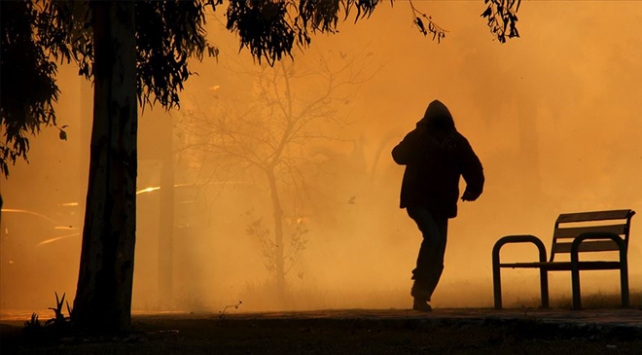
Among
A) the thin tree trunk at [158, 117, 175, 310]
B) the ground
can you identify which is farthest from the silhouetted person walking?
the thin tree trunk at [158, 117, 175, 310]

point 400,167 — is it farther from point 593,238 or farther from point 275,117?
point 593,238

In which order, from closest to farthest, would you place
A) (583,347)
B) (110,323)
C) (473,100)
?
1. (583,347)
2. (110,323)
3. (473,100)

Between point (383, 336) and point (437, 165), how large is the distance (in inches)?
105

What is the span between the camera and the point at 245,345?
30.5ft

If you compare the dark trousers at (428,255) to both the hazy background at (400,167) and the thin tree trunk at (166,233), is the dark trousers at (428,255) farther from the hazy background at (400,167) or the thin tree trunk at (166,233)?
the hazy background at (400,167)

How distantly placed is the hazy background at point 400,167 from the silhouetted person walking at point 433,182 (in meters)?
16.1

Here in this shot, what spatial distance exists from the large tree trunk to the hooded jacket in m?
2.87

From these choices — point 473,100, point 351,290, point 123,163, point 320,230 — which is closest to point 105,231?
point 123,163

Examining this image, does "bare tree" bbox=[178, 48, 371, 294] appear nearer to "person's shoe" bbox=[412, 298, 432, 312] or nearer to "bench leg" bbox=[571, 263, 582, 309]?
"person's shoe" bbox=[412, 298, 432, 312]

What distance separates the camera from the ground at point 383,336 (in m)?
8.80

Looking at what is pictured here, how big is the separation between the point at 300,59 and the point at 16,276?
338 inches

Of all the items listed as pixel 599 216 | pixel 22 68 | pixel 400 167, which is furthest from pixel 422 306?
pixel 400 167

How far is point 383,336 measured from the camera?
9852mm

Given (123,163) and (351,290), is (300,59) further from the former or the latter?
(123,163)
